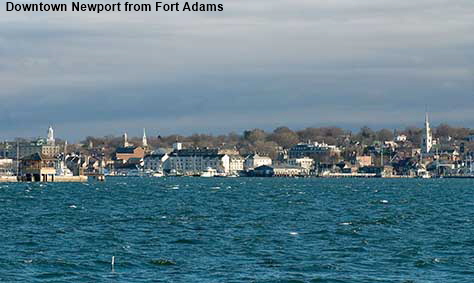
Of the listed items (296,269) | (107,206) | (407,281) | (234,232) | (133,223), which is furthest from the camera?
(107,206)

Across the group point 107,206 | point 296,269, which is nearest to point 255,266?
point 296,269

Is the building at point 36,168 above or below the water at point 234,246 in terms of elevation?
above

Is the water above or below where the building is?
below

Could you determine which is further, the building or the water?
the building

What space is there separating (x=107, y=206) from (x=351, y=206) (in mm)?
15582

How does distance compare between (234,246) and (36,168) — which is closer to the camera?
(234,246)

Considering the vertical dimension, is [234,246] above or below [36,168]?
below

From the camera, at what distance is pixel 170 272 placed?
3425cm

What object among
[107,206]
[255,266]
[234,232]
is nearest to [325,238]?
[234,232]

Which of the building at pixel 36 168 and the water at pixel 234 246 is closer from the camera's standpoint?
the water at pixel 234 246

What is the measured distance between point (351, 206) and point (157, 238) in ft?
107

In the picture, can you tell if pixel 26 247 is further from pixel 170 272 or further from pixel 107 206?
pixel 107 206

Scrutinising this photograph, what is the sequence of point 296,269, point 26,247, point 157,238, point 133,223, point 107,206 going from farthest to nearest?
point 107,206, point 133,223, point 157,238, point 26,247, point 296,269

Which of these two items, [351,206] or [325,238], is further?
[351,206]
